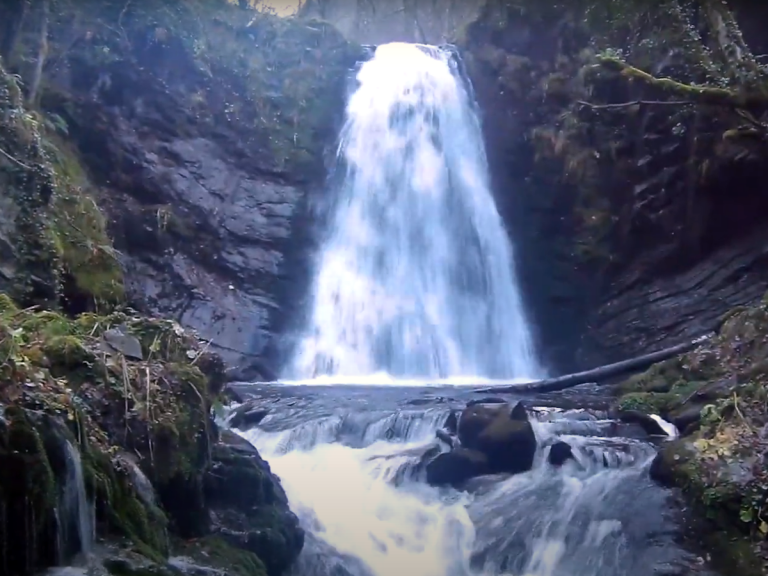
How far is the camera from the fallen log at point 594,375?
1082cm

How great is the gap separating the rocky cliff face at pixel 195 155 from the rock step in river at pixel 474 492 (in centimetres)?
545

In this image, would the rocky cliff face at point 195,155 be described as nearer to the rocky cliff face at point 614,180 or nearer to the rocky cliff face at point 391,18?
the rocky cliff face at point 614,180

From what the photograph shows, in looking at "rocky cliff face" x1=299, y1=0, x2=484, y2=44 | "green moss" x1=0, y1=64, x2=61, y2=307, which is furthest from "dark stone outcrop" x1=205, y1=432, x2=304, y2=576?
"rocky cliff face" x1=299, y1=0, x2=484, y2=44

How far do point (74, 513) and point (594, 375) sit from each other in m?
8.76

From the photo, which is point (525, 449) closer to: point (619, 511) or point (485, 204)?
point (619, 511)

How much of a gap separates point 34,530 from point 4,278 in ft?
13.3

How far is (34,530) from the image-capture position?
343 centimetres

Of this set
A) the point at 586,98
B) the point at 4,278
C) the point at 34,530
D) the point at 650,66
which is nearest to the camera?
the point at 34,530

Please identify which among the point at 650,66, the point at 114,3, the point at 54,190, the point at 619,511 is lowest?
the point at 619,511

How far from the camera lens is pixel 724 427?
6961mm

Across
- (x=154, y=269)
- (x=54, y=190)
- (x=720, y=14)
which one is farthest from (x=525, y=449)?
(x=154, y=269)

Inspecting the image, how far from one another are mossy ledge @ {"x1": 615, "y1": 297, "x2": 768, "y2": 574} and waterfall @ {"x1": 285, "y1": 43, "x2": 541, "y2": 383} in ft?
16.3

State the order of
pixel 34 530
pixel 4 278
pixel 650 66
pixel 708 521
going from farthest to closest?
pixel 650 66 < pixel 4 278 < pixel 708 521 < pixel 34 530

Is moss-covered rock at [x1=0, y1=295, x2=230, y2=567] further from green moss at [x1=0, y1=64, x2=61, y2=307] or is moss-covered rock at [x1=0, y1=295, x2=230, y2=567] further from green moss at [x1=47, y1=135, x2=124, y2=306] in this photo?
green moss at [x1=47, y1=135, x2=124, y2=306]
